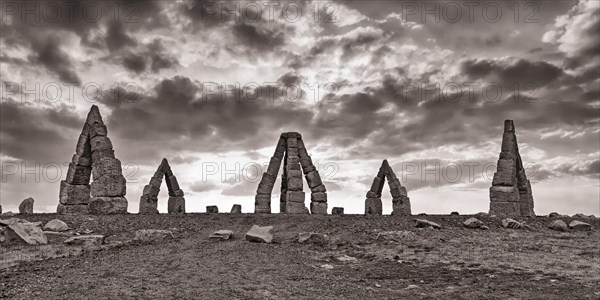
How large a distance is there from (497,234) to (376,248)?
4748 millimetres

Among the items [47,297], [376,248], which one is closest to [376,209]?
[376,248]

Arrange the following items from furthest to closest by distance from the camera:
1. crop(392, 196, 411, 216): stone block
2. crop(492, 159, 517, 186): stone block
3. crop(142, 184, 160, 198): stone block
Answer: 1. crop(142, 184, 160, 198): stone block
2. crop(392, 196, 411, 216): stone block
3. crop(492, 159, 517, 186): stone block

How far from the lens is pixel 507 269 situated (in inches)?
411

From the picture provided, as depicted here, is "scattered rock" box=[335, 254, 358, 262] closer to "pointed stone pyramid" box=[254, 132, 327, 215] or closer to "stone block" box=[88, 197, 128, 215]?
"stone block" box=[88, 197, 128, 215]

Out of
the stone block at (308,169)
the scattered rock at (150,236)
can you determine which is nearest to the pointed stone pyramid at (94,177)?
the scattered rock at (150,236)

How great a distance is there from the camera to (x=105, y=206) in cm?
1881

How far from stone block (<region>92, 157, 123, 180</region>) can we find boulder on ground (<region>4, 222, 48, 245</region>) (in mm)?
6023

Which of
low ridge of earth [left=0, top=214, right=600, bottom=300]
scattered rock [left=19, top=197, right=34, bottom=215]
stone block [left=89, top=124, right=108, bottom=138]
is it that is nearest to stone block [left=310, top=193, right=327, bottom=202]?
low ridge of earth [left=0, top=214, right=600, bottom=300]

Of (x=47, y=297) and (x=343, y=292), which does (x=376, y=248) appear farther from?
(x=47, y=297)

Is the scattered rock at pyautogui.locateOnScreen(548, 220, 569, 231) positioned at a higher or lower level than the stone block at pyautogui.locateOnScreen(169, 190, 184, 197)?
lower

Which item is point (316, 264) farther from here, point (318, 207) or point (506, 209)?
point (506, 209)

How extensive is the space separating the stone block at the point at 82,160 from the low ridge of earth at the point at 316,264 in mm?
5537

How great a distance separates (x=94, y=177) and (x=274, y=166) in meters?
8.57

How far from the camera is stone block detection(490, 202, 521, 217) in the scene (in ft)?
71.3
